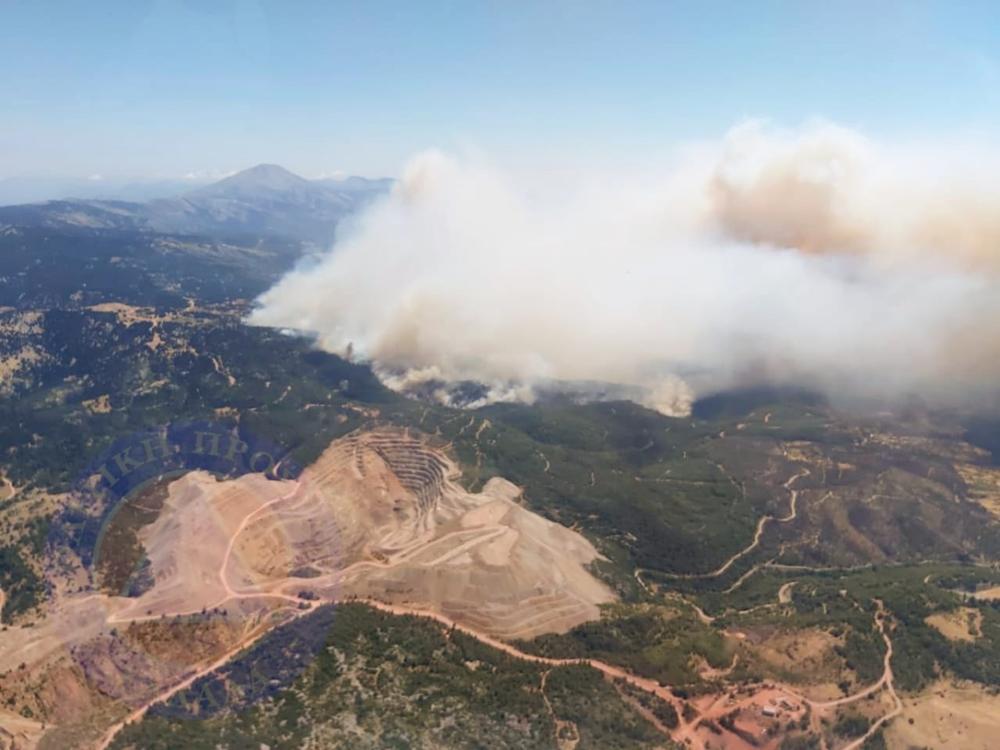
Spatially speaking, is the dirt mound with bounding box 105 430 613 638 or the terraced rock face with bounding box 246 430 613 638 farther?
the terraced rock face with bounding box 246 430 613 638

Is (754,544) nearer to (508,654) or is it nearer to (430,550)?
(430,550)

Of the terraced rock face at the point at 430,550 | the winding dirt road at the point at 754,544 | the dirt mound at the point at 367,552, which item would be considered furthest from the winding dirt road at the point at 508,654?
the winding dirt road at the point at 754,544

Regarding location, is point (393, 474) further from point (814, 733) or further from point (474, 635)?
point (814, 733)

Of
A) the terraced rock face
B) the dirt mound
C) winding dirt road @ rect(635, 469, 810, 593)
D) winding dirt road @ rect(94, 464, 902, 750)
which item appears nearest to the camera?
winding dirt road @ rect(94, 464, 902, 750)

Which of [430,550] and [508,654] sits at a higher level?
[430,550]

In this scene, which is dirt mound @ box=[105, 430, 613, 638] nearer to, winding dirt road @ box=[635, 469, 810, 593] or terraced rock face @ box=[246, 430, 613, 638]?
terraced rock face @ box=[246, 430, 613, 638]

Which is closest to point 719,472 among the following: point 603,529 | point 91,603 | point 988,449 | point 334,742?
point 603,529

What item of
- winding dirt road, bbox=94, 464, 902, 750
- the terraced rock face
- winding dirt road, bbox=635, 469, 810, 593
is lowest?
winding dirt road, bbox=635, 469, 810, 593

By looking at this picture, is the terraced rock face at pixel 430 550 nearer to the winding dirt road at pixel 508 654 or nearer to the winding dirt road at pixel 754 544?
the winding dirt road at pixel 508 654

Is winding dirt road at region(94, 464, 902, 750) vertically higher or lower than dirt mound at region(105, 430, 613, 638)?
lower

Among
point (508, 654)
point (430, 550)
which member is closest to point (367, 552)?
point (430, 550)

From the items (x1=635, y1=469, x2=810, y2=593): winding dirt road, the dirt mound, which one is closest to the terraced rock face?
the dirt mound
